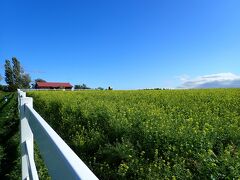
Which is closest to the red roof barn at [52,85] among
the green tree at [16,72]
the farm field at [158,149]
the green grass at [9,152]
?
the green tree at [16,72]

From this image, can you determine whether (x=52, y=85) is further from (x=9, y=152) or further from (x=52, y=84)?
(x=9, y=152)

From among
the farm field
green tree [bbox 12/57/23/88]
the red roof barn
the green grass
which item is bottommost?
the green grass

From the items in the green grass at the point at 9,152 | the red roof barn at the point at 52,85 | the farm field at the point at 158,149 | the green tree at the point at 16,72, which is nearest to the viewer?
the farm field at the point at 158,149

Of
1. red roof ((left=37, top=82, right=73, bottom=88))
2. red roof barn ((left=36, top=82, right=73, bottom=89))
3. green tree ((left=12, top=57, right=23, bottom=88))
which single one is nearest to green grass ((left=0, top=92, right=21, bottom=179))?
red roof barn ((left=36, top=82, right=73, bottom=89))

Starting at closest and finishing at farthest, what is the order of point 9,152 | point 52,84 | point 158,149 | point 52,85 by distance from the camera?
point 158,149, point 9,152, point 52,85, point 52,84

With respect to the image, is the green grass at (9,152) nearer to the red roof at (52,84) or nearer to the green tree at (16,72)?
the red roof at (52,84)

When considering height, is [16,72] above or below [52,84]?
above

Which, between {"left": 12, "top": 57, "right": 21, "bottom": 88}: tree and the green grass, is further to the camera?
{"left": 12, "top": 57, "right": 21, "bottom": 88}: tree

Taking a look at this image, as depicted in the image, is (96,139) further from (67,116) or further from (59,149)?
(59,149)

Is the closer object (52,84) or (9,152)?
(9,152)

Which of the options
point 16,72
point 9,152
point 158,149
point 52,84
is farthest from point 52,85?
point 158,149

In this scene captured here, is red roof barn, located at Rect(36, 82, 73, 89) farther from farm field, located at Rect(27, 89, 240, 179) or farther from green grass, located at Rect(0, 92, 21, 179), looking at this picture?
farm field, located at Rect(27, 89, 240, 179)

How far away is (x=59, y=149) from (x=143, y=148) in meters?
4.84

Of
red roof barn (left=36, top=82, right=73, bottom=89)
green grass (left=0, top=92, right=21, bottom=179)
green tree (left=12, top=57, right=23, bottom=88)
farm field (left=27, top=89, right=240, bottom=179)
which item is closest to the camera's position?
farm field (left=27, top=89, right=240, bottom=179)
